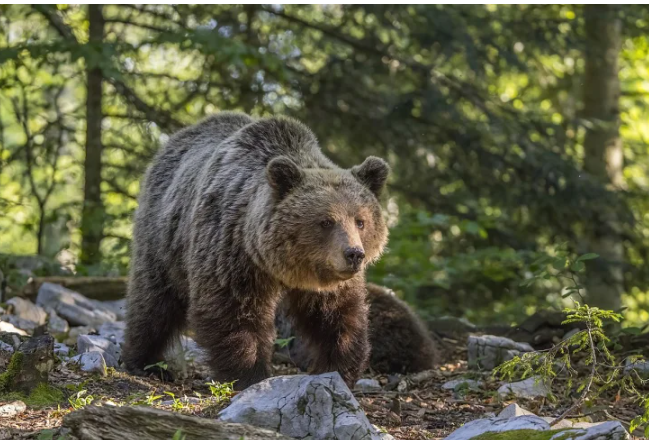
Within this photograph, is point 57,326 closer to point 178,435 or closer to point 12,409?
point 12,409

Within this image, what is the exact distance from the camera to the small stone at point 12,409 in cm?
467

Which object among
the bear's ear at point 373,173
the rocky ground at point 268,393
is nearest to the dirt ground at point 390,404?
the rocky ground at point 268,393

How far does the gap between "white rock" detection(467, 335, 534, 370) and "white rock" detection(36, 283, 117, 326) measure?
147 inches

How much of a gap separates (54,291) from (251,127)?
3.23 metres

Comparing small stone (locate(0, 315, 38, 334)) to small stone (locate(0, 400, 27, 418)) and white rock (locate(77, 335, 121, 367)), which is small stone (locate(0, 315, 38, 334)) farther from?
small stone (locate(0, 400, 27, 418))

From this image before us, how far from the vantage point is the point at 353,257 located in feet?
17.6

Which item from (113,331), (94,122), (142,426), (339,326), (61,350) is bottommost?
(113,331)

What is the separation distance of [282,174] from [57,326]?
131 inches

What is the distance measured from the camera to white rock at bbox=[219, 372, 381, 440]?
4414mm

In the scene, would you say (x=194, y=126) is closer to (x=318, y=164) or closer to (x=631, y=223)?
(x=318, y=164)

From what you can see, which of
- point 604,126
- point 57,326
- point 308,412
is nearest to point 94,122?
point 57,326

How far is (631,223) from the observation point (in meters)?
12.8

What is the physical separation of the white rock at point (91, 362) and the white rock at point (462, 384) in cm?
280

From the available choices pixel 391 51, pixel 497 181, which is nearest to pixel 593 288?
pixel 497 181
